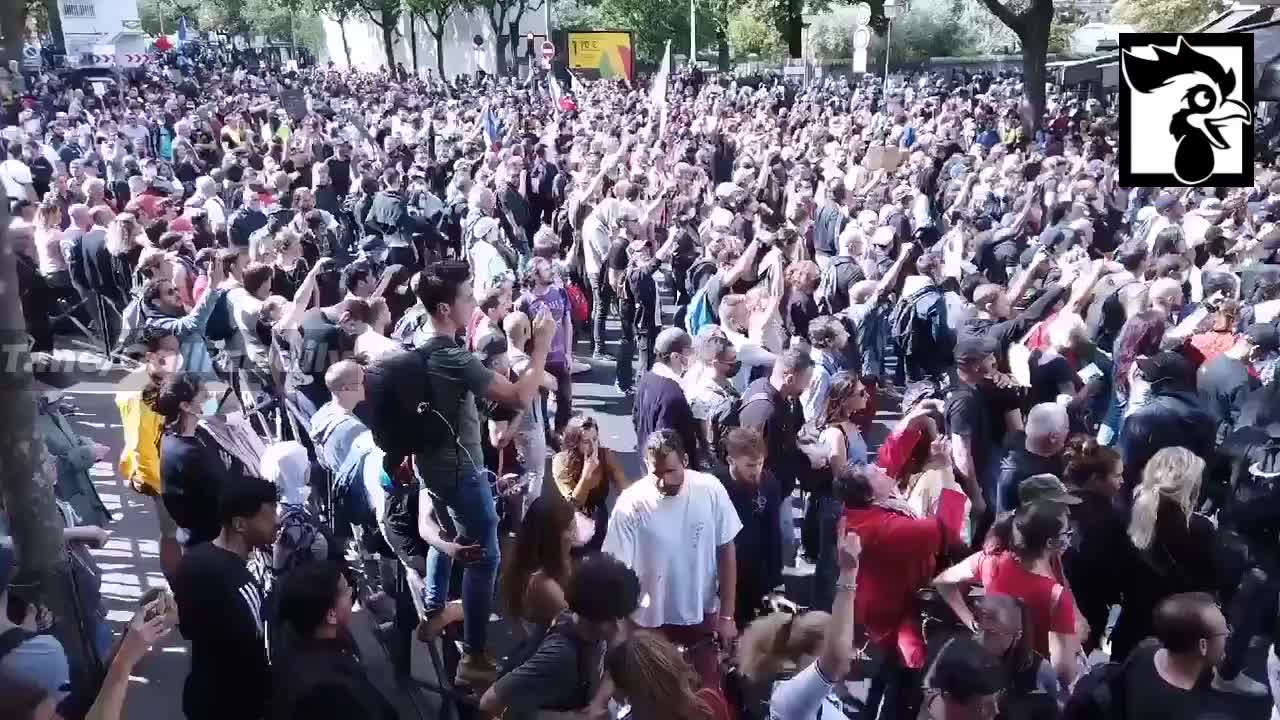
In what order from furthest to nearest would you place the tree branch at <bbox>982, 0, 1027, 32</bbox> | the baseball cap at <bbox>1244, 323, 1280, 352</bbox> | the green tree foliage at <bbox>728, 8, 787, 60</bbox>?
the green tree foliage at <bbox>728, 8, 787, 60</bbox> < the tree branch at <bbox>982, 0, 1027, 32</bbox> < the baseball cap at <bbox>1244, 323, 1280, 352</bbox>

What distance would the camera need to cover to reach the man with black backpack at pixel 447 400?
3863 mm

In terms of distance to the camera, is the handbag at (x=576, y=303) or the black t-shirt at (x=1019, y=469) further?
the handbag at (x=576, y=303)

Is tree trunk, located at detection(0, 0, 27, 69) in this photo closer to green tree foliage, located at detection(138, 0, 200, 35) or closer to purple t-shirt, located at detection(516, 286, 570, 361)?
purple t-shirt, located at detection(516, 286, 570, 361)

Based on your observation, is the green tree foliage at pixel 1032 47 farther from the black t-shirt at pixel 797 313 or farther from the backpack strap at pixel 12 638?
the backpack strap at pixel 12 638

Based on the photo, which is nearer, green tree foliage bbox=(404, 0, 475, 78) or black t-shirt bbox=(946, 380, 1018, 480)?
black t-shirt bbox=(946, 380, 1018, 480)

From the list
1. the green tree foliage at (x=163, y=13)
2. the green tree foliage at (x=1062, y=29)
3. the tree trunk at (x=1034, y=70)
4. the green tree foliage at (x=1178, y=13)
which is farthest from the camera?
the green tree foliage at (x=1062, y=29)

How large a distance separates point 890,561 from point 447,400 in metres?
1.66

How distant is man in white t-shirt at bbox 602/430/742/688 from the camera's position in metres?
4.05

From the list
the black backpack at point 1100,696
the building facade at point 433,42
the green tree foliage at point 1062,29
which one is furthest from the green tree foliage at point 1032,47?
A: the building facade at point 433,42

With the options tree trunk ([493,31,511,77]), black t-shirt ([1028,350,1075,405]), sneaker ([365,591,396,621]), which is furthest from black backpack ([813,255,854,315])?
tree trunk ([493,31,511,77])

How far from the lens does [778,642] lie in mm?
3297

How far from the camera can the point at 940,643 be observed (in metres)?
3.91

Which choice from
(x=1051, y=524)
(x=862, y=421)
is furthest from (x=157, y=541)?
(x=1051, y=524)

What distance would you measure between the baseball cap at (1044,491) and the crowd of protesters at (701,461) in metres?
0.01
